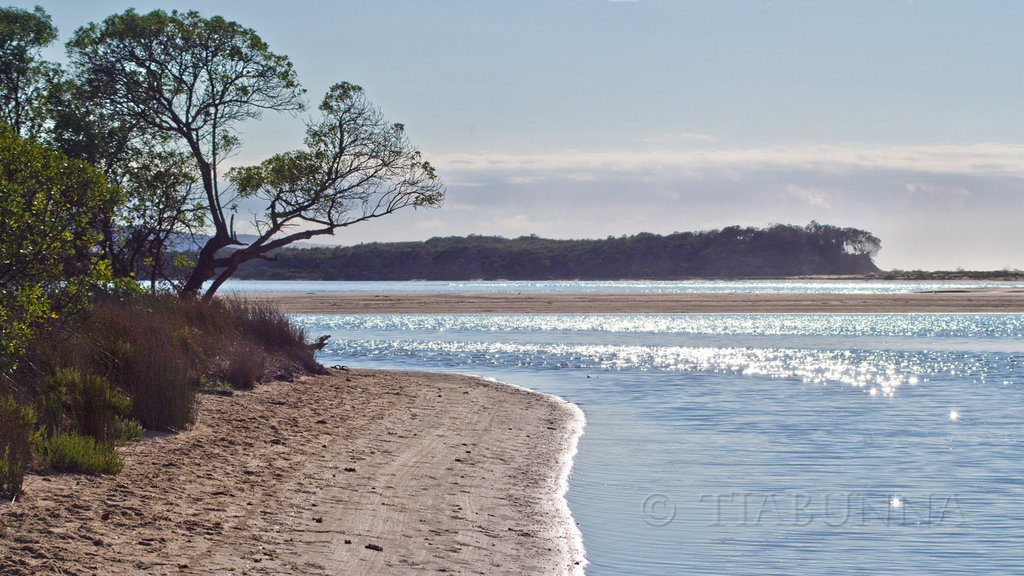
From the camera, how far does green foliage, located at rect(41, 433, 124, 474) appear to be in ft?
26.7

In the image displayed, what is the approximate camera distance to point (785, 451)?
12.5 m

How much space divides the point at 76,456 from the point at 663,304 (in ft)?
171

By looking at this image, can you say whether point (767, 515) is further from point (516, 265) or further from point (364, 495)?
point (516, 265)

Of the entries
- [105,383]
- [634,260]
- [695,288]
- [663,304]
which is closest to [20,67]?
[105,383]

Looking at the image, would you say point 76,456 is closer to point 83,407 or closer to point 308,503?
point 83,407

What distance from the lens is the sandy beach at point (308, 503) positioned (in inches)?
264

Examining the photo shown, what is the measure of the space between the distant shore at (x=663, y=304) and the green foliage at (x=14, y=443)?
4255cm

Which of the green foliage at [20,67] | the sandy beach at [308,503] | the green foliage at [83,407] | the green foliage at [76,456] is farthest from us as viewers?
the green foliage at [20,67]

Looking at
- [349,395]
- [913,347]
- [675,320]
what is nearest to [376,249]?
[675,320]

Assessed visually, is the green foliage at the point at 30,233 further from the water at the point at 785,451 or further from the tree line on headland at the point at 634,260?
the tree line on headland at the point at 634,260

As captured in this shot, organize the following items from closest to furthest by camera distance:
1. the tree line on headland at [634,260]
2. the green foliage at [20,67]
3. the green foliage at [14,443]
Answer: the green foliage at [14,443]
the green foliage at [20,67]
the tree line on headland at [634,260]

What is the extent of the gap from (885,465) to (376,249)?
157365mm

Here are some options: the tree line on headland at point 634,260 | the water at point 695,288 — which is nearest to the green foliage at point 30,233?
the water at point 695,288

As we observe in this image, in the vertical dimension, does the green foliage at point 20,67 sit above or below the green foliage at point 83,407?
above
